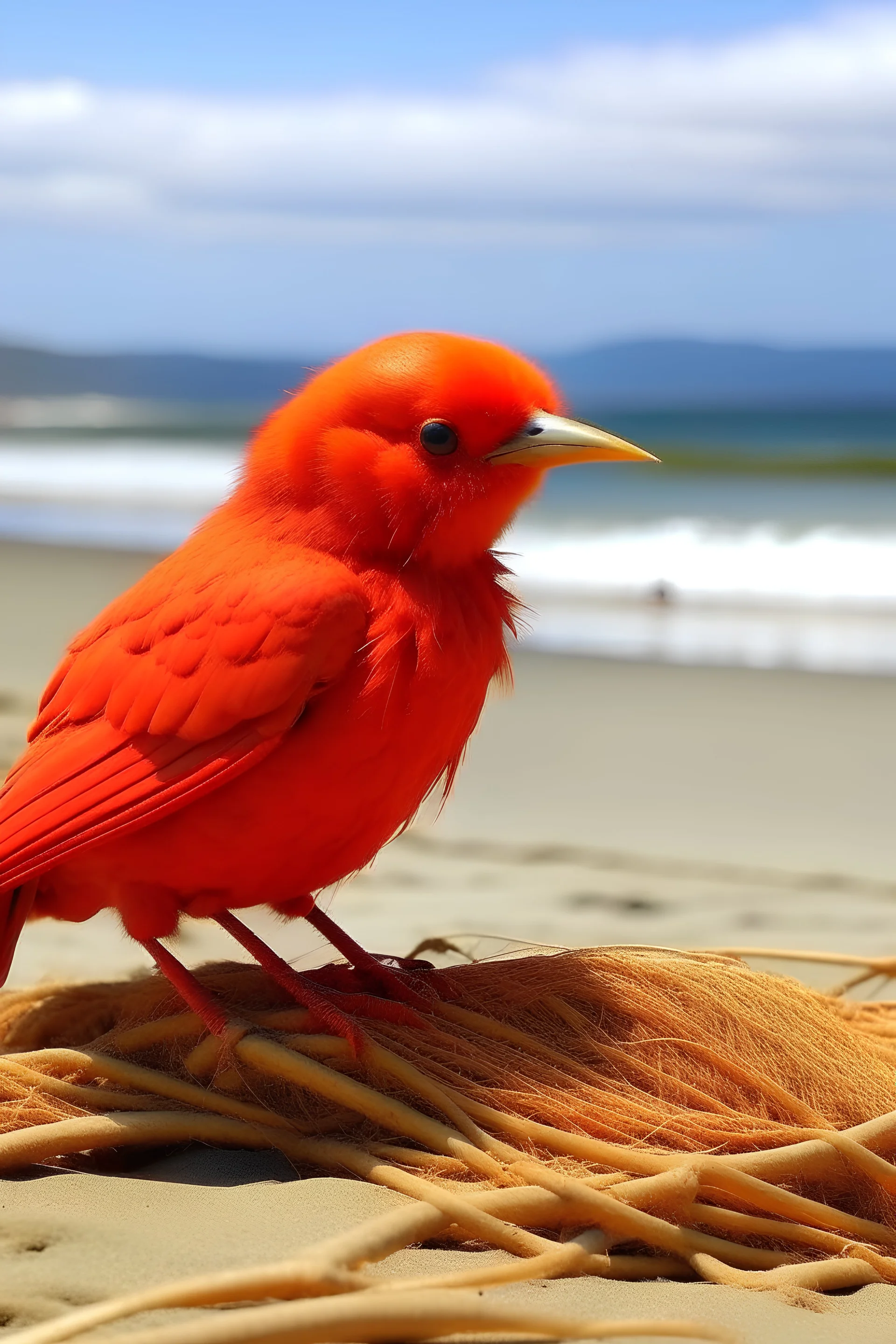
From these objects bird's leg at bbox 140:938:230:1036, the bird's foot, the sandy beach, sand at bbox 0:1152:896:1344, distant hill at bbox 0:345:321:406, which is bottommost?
the sandy beach

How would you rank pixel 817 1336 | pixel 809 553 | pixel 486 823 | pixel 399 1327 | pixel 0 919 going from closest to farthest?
pixel 399 1327, pixel 817 1336, pixel 0 919, pixel 486 823, pixel 809 553

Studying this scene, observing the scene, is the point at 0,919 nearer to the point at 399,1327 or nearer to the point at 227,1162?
the point at 227,1162

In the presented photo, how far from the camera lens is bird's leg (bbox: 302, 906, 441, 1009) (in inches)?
95.3

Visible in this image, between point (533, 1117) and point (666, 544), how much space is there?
36.2ft

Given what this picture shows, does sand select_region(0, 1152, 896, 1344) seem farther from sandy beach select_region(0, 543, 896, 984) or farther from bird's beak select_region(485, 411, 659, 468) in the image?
bird's beak select_region(485, 411, 659, 468)

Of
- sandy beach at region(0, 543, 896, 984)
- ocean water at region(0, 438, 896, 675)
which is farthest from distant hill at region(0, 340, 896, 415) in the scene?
sandy beach at region(0, 543, 896, 984)

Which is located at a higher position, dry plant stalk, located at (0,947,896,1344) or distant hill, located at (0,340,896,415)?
distant hill, located at (0,340,896,415)

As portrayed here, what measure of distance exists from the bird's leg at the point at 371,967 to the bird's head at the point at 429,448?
0.67 meters

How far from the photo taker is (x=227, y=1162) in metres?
2.11

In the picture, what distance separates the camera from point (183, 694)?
2.21 meters

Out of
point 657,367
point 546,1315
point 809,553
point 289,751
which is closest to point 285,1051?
point 289,751

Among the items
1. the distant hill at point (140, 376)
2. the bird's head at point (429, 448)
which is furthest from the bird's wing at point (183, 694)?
the distant hill at point (140, 376)

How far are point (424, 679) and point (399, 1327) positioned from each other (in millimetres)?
942

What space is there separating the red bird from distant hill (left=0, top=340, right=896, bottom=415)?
107 ft
